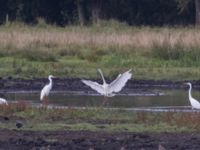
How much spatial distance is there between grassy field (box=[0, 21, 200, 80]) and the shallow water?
4174 millimetres

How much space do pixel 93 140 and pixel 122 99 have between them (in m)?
9.59

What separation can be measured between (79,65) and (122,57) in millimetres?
2140

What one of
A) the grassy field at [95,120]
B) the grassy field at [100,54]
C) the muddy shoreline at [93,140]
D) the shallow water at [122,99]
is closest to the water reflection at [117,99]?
the shallow water at [122,99]

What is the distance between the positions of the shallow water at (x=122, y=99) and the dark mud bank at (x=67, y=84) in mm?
1074

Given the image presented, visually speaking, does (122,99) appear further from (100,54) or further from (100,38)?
(100,38)

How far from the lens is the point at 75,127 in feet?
54.2

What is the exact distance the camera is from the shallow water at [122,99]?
22280 mm

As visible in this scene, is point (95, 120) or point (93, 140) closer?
point (93, 140)

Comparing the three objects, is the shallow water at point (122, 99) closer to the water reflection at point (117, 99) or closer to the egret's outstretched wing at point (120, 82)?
the water reflection at point (117, 99)

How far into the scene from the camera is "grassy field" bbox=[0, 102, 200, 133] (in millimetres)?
16406

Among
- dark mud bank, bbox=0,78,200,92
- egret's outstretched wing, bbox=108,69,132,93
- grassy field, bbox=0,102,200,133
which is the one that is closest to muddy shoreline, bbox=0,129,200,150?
grassy field, bbox=0,102,200,133

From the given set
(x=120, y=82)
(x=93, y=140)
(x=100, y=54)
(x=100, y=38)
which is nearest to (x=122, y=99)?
(x=120, y=82)

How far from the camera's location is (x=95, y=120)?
17969mm

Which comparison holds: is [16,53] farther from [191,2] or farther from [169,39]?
[191,2]
